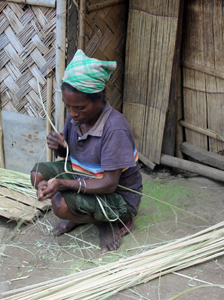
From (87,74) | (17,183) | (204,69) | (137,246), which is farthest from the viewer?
(204,69)

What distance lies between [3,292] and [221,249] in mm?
1500

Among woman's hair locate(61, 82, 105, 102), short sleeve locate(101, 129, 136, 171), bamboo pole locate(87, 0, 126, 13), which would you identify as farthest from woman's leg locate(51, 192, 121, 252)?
bamboo pole locate(87, 0, 126, 13)

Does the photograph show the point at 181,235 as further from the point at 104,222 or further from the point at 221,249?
the point at 104,222

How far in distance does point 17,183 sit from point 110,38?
73.4 inches

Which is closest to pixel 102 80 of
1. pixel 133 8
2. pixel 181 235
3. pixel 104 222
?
pixel 104 222

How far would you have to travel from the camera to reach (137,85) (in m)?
3.82

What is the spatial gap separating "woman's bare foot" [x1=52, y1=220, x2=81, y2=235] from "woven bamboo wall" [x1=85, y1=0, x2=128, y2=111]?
1.66 meters

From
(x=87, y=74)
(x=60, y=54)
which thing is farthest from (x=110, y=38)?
(x=87, y=74)

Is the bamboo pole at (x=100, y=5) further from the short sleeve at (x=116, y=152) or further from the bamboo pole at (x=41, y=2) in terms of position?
the short sleeve at (x=116, y=152)

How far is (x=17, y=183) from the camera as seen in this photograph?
3.41 m

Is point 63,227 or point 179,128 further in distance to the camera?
point 179,128

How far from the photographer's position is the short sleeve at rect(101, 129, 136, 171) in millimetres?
2211

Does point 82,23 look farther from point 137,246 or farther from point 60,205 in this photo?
point 137,246

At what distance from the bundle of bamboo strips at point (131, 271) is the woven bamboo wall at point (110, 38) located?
2.02 meters
